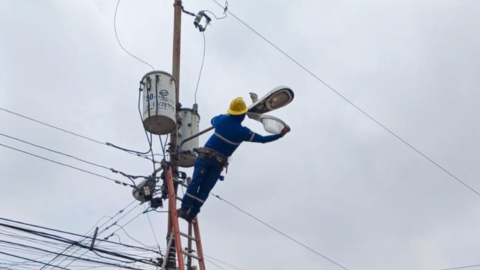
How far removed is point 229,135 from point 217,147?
212 millimetres

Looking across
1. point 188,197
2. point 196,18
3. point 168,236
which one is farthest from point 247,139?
point 196,18

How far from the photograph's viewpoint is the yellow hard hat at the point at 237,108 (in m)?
7.74

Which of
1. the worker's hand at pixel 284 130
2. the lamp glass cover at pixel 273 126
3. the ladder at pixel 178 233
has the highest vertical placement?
the lamp glass cover at pixel 273 126

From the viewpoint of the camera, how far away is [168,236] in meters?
8.07

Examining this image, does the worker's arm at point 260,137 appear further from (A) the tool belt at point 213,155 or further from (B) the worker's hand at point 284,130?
(A) the tool belt at point 213,155

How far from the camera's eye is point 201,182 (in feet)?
25.7

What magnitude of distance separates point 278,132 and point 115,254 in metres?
3.08

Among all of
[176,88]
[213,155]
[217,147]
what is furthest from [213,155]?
[176,88]

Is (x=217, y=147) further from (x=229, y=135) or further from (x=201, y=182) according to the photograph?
(x=201, y=182)

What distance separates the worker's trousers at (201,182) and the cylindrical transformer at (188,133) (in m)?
1.12

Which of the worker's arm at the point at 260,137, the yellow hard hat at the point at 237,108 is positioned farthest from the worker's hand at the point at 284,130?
the yellow hard hat at the point at 237,108

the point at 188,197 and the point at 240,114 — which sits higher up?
the point at 240,114

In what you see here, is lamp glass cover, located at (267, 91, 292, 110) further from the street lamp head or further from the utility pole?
the utility pole

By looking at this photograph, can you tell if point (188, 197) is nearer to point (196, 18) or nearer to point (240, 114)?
point (240, 114)
